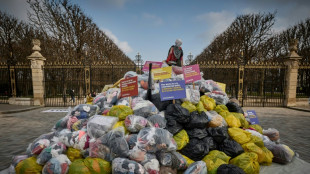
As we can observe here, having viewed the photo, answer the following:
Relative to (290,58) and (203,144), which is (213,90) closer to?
(203,144)

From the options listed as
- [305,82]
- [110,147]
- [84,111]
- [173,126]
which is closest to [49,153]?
[110,147]

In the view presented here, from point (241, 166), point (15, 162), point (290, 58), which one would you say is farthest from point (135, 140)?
point (290, 58)

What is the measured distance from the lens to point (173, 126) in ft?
9.60

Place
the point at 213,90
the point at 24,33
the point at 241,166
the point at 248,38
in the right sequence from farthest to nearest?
the point at 24,33 → the point at 248,38 → the point at 213,90 → the point at 241,166

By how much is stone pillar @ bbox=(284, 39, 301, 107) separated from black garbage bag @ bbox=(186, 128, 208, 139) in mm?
10720

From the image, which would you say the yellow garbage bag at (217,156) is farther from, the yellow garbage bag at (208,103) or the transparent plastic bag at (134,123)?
the transparent plastic bag at (134,123)

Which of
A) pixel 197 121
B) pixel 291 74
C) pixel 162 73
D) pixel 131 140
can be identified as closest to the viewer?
pixel 131 140

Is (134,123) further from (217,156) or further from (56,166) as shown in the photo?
(217,156)

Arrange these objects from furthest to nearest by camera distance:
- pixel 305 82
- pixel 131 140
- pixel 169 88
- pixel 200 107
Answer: pixel 305 82 → pixel 200 107 → pixel 169 88 → pixel 131 140

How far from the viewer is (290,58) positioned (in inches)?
396

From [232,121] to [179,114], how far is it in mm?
1216

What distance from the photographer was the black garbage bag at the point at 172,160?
2456 millimetres

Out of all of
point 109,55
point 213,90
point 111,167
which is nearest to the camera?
point 111,167

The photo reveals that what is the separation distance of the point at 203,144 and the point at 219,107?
1.19 m
